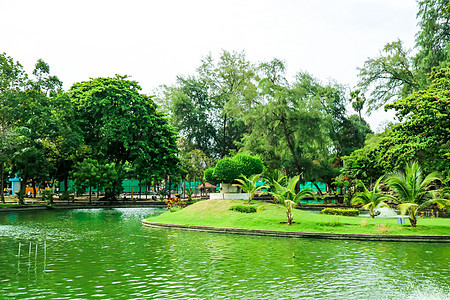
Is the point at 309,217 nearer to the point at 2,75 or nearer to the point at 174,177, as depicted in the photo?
the point at 174,177

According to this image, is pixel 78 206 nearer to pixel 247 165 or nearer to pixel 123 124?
pixel 123 124

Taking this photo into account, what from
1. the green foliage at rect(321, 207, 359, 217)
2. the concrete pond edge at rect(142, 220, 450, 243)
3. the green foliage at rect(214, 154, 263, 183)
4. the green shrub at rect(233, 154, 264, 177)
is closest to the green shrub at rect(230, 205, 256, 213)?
the concrete pond edge at rect(142, 220, 450, 243)

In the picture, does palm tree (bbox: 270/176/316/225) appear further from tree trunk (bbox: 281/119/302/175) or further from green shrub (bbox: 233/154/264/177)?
tree trunk (bbox: 281/119/302/175)

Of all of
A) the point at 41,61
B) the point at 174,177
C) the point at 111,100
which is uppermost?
the point at 41,61

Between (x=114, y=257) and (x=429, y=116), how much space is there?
934 inches

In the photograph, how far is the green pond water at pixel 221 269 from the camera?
32.2ft

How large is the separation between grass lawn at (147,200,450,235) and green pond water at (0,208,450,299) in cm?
193

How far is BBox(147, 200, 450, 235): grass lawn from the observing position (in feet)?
66.8

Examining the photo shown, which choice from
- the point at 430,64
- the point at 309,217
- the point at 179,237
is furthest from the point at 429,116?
the point at 179,237

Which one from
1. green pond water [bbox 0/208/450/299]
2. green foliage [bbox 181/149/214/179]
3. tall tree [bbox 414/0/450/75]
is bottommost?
green pond water [bbox 0/208/450/299]

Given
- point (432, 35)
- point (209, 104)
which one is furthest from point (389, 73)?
point (209, 104)

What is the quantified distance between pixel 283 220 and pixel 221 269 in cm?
1181

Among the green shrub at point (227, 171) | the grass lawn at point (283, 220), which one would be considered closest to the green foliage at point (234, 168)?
the green shrub at point (227, 171)

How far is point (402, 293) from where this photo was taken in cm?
971
